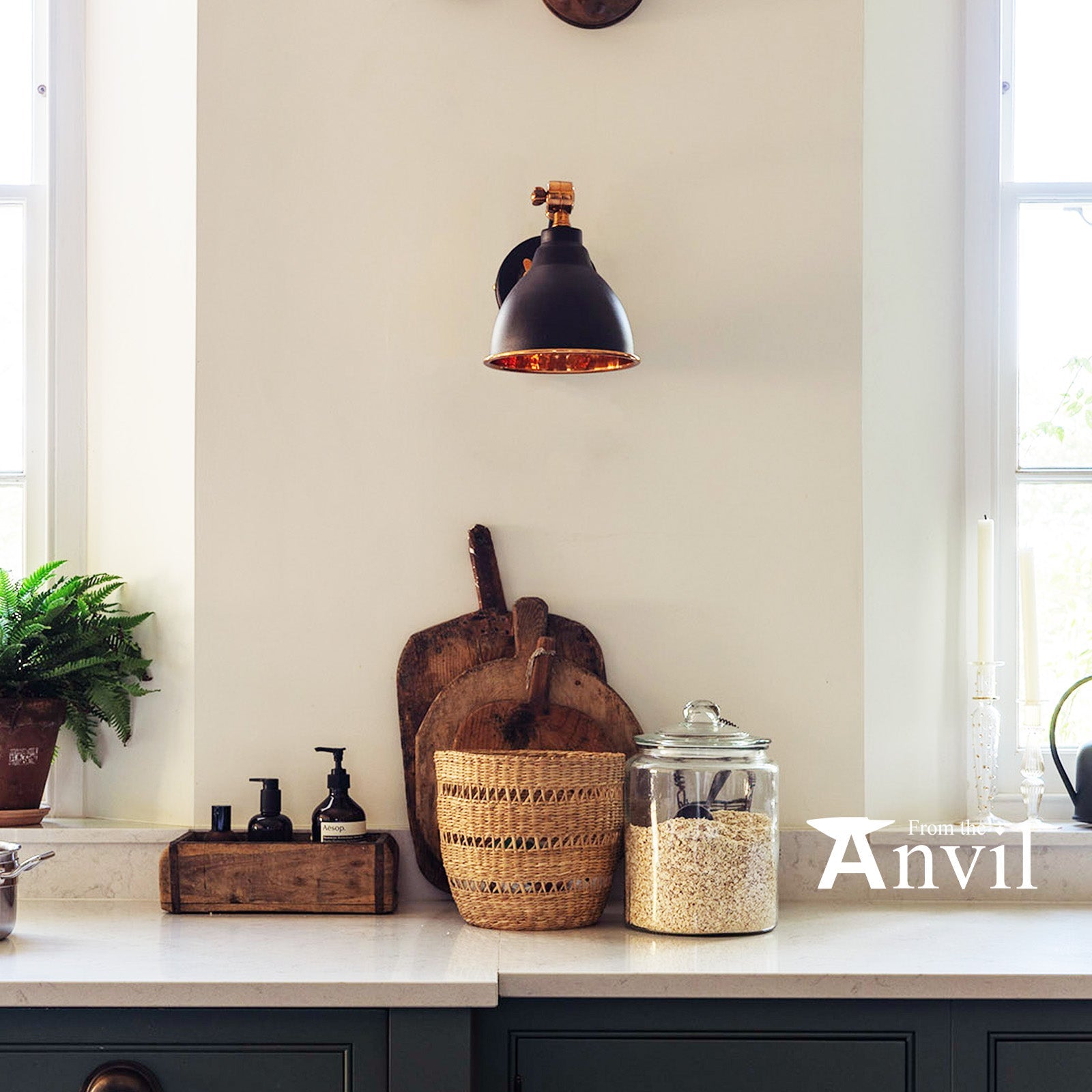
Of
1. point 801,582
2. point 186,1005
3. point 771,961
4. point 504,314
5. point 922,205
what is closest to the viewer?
point 186,1005

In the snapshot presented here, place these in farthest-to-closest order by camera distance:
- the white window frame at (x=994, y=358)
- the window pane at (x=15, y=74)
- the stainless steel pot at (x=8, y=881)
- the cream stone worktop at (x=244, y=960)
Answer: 1. the window pane at (x=15, y=74)
2. the white window frame at (x=994, y=358)
3. the stainless steel pot at (x=8, y=881)
4. the cream stone worktop at (x=244, y=960)

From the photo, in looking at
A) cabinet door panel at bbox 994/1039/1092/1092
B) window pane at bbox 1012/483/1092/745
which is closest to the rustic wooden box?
cabinet door panel at bbox 994/1039/1092/1092

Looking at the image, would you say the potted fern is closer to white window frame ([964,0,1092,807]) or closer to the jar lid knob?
the jar lid knob

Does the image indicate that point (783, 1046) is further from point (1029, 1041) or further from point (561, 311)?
point (561, 311)

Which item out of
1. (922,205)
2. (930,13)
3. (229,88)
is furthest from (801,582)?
(229,88)

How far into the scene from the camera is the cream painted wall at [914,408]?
213 cm

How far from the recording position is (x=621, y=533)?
6.75 ft

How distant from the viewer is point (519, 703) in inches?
78.4

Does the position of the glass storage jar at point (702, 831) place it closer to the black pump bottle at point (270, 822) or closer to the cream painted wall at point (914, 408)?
the cream painted wall at point (914, 408)

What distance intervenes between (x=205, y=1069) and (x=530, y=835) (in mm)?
527

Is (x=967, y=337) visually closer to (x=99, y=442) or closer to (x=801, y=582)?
(x=801, y=582)

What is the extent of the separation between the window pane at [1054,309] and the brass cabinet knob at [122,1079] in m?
1.80

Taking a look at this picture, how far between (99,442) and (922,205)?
156 cm

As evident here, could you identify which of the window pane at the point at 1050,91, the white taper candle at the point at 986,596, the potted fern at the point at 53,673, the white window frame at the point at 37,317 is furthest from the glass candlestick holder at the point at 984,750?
the white window frame at the point at 37,317
